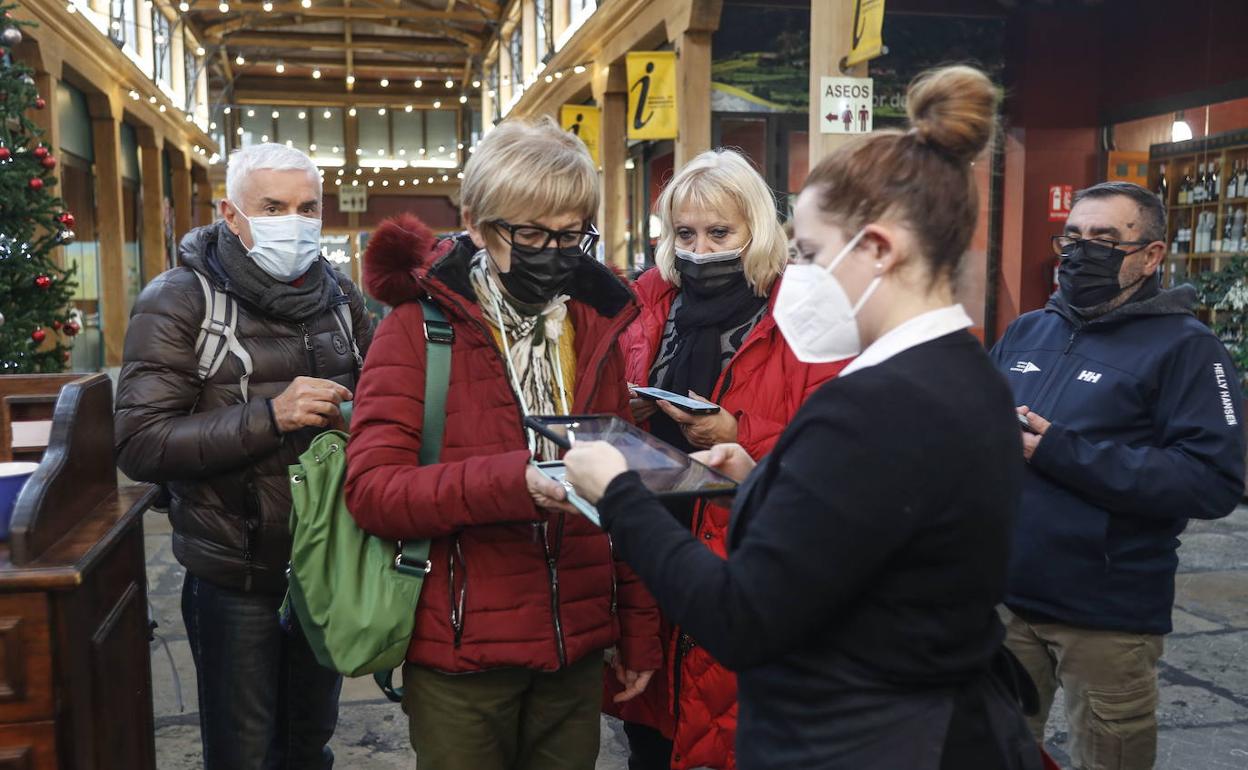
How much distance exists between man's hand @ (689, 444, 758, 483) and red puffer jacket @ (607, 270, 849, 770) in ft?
1.20

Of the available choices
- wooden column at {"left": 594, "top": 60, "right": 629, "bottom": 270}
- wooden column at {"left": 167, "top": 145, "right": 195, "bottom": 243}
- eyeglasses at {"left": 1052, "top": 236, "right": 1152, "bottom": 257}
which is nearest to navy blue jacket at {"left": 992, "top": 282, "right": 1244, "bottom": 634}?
eyeglasses at {"left": 1052, "top": 236, "right": 1152, "bottom": 257}

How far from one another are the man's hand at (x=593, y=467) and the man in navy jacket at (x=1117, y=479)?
1.38m

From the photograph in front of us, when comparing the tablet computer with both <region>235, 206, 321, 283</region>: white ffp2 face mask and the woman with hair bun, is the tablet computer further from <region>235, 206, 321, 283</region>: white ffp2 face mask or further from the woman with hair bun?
<region>235, 206, 321, 283</region>: white ffp2 face mask

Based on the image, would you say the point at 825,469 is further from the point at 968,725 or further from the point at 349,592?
the point at 349,592

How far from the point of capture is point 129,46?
16016 mm

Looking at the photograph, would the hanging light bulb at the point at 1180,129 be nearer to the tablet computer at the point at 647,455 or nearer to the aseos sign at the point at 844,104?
the aseos sign at the point at 844,104

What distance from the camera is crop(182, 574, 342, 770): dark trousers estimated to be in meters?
2.43

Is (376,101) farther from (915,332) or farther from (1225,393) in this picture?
(915,332)

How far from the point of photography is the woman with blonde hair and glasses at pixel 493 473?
1.75 metres

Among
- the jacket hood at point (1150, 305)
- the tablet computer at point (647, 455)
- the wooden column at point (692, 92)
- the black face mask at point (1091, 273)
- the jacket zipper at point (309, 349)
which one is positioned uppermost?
the wooden column at point (692, 92)

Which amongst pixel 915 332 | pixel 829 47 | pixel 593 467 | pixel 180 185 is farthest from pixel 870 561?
pixel 180 185

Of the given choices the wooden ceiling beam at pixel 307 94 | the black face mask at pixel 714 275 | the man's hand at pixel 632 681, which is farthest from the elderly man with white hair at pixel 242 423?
the wooden ceiling beam at pixel 307 94

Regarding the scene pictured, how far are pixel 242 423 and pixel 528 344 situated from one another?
77 centimetres

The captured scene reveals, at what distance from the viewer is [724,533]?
7.32 feet
